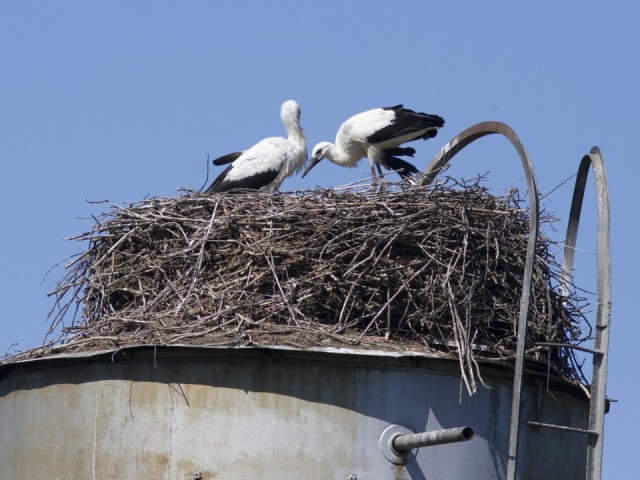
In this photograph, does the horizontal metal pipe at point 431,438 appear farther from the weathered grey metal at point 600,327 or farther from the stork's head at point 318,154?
the stork's head at point 318,154

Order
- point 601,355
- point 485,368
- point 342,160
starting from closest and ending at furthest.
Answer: point 601,355 < point 485,368 < point 342,160

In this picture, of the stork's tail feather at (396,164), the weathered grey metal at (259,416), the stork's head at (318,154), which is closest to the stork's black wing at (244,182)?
the stork's head at (318,154)

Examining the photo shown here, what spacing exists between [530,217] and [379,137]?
641 centimetres

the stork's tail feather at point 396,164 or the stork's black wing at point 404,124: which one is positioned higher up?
the stork's black wing at point 404,124

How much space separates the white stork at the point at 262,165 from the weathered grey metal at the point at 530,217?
8.53 feet

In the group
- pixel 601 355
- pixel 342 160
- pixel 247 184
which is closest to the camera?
pixel 601 355

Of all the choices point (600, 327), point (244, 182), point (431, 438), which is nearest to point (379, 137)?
point (244, 182)

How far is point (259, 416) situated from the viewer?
9594 millimetres

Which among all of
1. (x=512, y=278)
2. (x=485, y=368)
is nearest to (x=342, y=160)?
(x=512, y=278)

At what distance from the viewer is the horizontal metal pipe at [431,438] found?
28.2ft

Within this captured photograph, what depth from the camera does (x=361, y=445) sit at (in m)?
9.55

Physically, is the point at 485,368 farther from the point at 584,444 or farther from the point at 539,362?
the point at 584,444

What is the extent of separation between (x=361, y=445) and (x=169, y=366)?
1.60 meters

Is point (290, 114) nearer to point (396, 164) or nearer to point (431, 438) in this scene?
point (396, 164)
